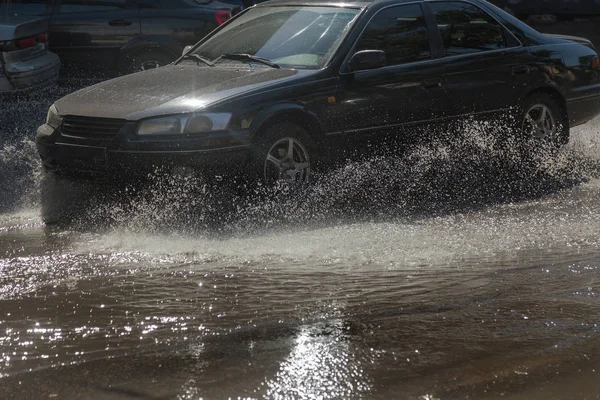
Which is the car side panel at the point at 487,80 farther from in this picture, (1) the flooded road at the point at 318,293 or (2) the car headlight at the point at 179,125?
(2) the car headlight at the point at 179,125

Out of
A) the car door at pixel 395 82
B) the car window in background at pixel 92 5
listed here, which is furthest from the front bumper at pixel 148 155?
the car window in background at pixel 92 5

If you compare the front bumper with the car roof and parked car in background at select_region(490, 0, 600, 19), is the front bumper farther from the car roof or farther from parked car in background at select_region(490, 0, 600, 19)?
parked car in background at select_region(490, 0, 600, 19)

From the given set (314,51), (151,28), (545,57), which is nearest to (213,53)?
(314,51)

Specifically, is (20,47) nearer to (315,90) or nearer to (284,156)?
(315,90)

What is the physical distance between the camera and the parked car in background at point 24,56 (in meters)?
9.95

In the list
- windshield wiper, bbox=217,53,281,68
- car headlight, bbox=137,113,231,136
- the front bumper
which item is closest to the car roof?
windshield wiper, bbox=217,53,281,68

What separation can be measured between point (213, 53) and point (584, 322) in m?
4.39

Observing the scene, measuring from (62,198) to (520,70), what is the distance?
13.0ft

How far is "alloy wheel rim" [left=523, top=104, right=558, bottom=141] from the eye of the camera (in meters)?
8.84

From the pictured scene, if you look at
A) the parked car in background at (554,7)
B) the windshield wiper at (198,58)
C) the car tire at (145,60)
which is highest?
the windshield wiper at (198,58)

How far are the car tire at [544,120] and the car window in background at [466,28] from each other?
582 millimetres

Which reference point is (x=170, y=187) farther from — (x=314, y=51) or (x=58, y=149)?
(x=314, y=51)

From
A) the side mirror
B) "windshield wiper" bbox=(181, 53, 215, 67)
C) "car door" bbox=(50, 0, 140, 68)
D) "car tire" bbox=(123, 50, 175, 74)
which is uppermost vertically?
the side mirror

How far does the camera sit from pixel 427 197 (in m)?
7.80
